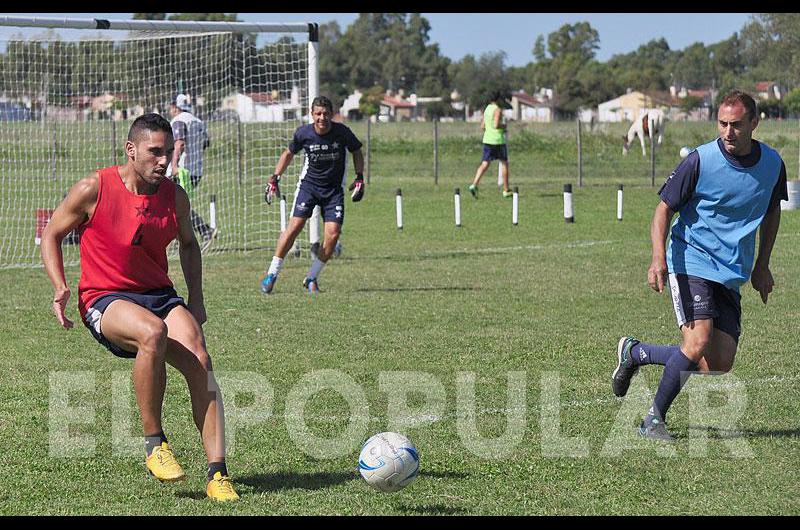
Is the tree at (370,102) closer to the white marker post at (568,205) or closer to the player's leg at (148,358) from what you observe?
the white marker post at (568,205)

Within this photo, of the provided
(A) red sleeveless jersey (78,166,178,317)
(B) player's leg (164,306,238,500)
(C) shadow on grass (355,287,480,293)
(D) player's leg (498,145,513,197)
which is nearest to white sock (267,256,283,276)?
(C) shadow on grass (355,287,480,293)

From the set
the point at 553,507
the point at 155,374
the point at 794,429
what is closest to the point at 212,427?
the point at 155,374

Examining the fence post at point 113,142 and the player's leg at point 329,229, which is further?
the fence post at point 113,142

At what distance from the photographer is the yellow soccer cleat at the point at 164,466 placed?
592cm

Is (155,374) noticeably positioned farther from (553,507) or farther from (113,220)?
(553,507)

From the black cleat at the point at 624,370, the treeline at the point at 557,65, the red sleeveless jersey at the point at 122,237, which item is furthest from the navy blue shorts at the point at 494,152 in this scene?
the treeline at the point at 557,65

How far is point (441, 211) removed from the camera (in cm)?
2355

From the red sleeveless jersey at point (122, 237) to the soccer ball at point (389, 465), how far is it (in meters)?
1.45

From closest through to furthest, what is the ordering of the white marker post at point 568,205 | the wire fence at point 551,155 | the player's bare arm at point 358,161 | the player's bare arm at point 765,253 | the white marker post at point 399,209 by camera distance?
the player's bare arm at point 765,253
the player's bare arm at point 358,161
the white marker post at point 399,209
the white marker post at point 568,205
the wire fence at point 551,155

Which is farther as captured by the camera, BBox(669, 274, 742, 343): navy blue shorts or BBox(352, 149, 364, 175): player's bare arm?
BBox(352, 149, 364, 175): player's bare arm

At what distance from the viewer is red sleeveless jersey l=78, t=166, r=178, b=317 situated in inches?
245

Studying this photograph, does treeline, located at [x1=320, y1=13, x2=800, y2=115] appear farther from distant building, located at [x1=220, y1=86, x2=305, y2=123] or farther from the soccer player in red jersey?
the soccer player in red jersey

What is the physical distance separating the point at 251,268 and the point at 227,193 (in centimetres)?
801

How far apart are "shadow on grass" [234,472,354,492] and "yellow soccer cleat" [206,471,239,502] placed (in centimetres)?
22
